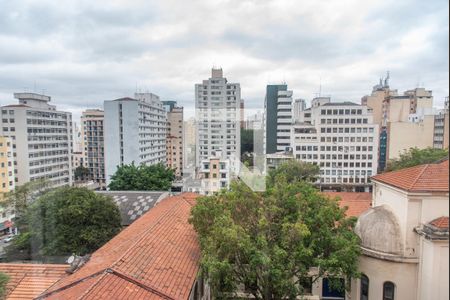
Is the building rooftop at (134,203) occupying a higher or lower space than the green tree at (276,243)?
lower

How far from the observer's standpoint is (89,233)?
737 centimetres

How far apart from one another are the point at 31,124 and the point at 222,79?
11797mm

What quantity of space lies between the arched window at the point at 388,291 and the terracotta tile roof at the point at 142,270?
117 inches

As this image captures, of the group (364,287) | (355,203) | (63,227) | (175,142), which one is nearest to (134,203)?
(63,227)

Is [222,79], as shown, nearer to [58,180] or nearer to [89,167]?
[58,180]

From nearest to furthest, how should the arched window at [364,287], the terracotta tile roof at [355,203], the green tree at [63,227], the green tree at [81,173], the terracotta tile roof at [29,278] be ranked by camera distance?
the terracotta tile roof at [29,278], the arched window at [364,287], the terracotta tile roof at [355,203], the green tree at [63,227], the green tree at [81,173]

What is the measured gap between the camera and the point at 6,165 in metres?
14.6

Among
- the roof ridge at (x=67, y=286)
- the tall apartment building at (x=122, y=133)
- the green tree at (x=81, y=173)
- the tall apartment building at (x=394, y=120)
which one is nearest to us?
the roof ridge at (x=67, y=286)

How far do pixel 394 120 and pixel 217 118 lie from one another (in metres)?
10.4

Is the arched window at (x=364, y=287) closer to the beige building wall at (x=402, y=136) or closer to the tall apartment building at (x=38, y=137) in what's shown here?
the beige building wall at (x=402, y=136)

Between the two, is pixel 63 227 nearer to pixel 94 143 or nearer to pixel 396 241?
pixel 396 241

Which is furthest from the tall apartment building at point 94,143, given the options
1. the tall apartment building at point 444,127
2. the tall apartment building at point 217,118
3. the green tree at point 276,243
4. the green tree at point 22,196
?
the tall apartment building at point 444,127

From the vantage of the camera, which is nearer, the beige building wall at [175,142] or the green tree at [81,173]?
the green tree at [81,173]

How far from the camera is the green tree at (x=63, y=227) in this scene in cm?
714
